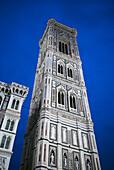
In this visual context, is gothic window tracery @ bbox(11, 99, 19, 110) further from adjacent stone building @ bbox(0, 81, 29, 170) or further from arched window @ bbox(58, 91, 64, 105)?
arched window @ bbox(58, 91, 64, 105)

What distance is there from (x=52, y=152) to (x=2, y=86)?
8.73 metres

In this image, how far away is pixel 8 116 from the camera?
55.1 ft

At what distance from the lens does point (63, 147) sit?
16.9 meters

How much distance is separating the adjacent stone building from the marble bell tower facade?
2446mm

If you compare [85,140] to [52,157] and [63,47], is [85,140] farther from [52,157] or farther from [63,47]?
[63,47]

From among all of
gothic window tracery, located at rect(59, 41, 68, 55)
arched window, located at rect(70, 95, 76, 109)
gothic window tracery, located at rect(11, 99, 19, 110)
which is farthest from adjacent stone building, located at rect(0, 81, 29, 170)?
gothic window tracery, located at rect(59, 41, 68, 55)

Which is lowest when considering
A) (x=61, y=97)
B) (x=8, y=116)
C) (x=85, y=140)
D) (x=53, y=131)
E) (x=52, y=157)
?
(x=52, y=157)

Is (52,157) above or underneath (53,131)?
underneath

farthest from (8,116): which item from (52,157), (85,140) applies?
(85,140)

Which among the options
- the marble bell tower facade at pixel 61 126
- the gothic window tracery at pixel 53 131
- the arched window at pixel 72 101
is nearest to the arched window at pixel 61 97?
the marble bell tower facade at pixel 61 126

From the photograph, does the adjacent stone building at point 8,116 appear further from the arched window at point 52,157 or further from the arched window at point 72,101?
the arched window at point 72,101

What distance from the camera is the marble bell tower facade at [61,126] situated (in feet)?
52.4

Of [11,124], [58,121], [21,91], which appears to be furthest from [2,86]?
[58,121]

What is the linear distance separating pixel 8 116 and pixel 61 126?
5.57m
